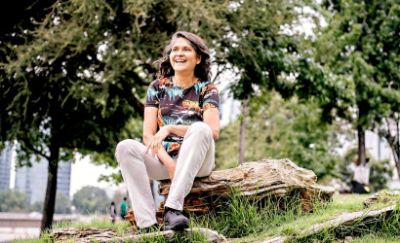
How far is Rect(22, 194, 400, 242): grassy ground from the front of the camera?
4.64 m

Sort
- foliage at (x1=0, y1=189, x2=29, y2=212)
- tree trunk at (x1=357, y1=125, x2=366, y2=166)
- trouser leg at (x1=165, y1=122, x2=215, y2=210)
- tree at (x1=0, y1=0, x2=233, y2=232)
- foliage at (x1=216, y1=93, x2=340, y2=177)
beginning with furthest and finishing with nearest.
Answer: foliage at (x1=216, y1=93, x2=340, y2=177)
tree trunk at (x1=357, y1=125, x2=366, y2=166)
foliage at (x1=0, y1=189, x2=29, y2=212)
tree at (x1=0, y1=0, x2=233, y2=232)
trouser leg at (x1=165, y1=122, x2=215, y2=210)

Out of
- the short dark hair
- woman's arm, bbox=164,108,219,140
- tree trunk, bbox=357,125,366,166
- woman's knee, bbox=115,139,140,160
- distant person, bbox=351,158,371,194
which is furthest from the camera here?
tree trunk, bbox=357,125,366,166

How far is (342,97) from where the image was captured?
15.2m

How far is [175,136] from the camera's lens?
4867 mm

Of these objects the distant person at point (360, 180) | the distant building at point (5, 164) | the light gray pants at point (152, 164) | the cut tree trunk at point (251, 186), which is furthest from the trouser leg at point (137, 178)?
the distant person at point (360, 180)

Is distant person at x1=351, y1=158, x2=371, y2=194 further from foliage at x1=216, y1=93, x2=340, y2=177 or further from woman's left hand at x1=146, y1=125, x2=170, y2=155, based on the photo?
woman's left hand at x1=146, y1=125, x2=170, y2=155

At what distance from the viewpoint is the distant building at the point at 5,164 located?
16416 mm

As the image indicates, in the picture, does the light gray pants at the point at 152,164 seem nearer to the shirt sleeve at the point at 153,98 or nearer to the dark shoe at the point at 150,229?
the dark shoe at the point at 150,229

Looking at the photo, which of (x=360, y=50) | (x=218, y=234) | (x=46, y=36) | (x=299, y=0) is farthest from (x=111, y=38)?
(x=360, y=50)

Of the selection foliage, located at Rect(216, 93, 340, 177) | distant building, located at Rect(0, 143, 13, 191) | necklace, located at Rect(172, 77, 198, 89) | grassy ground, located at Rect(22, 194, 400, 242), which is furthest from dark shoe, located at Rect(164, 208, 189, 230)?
foliage, located at Rect(216, 93, 340, 177)

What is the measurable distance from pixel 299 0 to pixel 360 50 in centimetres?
1030

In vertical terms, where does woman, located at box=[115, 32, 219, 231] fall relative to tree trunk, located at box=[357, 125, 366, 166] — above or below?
below

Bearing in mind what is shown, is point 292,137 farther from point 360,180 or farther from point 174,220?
point 174,220

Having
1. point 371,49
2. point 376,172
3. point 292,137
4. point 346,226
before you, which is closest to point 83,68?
point 346,226
